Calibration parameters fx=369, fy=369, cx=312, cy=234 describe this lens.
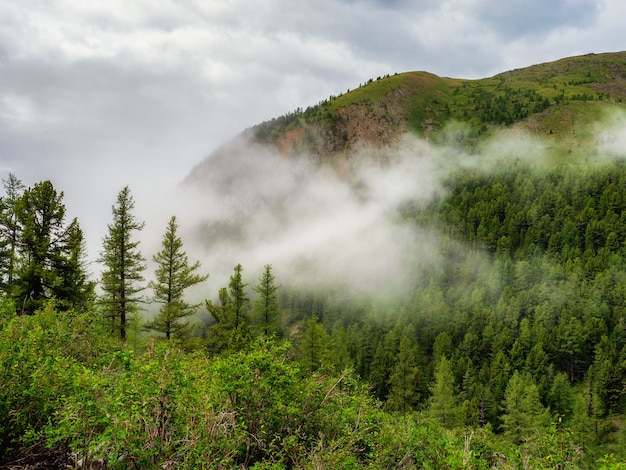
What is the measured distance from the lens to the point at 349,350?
110 metres

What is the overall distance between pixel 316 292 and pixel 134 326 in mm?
135845

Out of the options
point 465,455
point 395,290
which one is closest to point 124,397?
point 465,455

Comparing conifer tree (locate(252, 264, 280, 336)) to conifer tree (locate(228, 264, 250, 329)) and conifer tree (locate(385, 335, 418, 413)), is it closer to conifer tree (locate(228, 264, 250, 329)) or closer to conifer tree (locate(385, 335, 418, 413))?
conifer tree (locate(228, 264, 250, 329))

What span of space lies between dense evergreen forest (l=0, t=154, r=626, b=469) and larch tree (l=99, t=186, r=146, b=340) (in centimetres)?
15

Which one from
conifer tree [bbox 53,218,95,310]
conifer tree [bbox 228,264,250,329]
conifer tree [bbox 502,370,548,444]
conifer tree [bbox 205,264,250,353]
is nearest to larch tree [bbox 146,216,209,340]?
conifer tree [bbox 53,218,95,310]

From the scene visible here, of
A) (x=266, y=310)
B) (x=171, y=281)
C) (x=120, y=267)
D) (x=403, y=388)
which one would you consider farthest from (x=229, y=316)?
(x=403, y=388)

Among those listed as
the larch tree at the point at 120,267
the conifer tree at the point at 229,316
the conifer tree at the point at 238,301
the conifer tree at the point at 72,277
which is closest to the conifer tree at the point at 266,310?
the conifer tree at the point at 229,316

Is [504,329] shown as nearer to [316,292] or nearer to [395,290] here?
[395,290]

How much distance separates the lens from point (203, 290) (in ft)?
589

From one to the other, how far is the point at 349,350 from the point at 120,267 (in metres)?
89.8

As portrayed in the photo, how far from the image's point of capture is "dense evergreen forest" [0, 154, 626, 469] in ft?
27.9

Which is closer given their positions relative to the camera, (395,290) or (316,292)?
(395,290)

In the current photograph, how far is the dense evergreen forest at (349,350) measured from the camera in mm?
8500

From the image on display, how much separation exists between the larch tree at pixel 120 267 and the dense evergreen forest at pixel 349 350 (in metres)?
0.15
